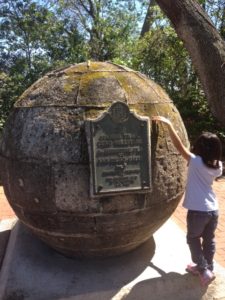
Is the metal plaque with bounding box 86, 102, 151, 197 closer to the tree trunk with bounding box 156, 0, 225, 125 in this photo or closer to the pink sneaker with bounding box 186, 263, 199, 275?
the pink sneaker with bounding box 186, 263, 199, 275

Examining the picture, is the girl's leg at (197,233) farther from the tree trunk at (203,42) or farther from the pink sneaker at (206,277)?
the tree trunk at (203,42)

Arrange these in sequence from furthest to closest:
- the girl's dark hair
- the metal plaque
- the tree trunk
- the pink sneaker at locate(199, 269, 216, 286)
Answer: the tree trunk, the pink sneaker at locate(199, 269, 216, 286), the girl's dark hair, the metal plaque

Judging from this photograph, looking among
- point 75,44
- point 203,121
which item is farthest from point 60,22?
point 203,121

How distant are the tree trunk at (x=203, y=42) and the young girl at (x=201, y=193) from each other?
6.35m

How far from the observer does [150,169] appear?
3.44 meters

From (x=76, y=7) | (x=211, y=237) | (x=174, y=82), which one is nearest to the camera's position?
(x=211, y=237)

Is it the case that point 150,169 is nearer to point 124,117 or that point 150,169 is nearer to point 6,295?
point 124,117

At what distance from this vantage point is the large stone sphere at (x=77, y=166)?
3355 mm

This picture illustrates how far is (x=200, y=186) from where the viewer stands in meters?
3.49

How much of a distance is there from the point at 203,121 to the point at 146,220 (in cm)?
812

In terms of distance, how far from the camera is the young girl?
3457 mm

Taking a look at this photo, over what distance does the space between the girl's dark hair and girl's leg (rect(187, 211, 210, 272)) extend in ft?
1.43

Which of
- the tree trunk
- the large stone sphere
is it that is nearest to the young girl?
the large stone sphere

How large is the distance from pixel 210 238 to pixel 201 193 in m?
0.43
